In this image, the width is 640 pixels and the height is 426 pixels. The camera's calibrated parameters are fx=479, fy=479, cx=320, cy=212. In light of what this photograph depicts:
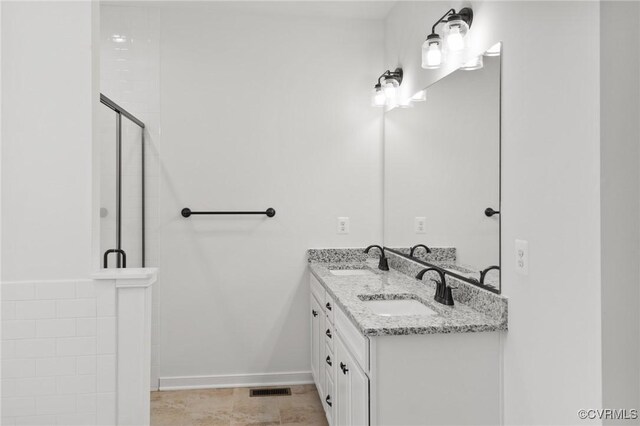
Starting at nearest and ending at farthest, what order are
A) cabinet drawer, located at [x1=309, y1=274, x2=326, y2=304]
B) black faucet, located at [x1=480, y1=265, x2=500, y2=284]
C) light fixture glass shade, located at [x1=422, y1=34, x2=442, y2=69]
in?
black faucet, located at [x1=480, y1=265, x2=500, y2=284] < light fixture glass shade, located at [x1=422, y1=34, x2=442, y2=69] < cabinet drawer, located at [x1=309, y1=274, x2=326, y2=304]

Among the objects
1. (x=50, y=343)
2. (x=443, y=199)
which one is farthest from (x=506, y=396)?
(x=50, y=343)

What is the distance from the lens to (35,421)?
1744mm

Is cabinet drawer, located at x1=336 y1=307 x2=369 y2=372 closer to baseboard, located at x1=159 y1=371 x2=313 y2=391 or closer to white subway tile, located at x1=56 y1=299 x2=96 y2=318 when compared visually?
white subway tile, located at x1=56 y1=299 x2=96 y2=318

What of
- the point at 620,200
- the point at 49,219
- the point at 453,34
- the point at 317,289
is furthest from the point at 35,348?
the point at 453,34

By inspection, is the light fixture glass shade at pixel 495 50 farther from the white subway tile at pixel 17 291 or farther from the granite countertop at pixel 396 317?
the white subway tile at pixel 17 291

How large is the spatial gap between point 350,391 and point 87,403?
101cm

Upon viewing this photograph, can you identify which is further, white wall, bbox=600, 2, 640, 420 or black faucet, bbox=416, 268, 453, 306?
black faucet, bbox=416, 268, 453, 306

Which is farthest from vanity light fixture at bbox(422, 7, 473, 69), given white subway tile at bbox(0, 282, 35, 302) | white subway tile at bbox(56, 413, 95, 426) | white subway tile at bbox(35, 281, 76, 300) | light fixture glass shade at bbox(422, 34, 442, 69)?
white subway tile at bbox(56, 413, 95, 426)

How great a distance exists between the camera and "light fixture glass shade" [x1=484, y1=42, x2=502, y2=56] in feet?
5.98

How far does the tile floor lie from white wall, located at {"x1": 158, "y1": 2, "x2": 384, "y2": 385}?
0.15 metres

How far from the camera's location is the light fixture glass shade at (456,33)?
6.69ft

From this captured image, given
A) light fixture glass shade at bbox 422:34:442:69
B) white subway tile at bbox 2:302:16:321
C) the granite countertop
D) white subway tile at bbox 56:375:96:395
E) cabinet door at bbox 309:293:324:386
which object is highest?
light fixture glass shade at bbox 422:34:442:69

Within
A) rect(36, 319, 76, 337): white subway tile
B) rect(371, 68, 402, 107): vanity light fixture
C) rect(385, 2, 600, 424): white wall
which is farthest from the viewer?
rect(371, 68, 402, 107): vanity light fixture

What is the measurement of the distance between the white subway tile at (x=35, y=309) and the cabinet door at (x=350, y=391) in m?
1.15
